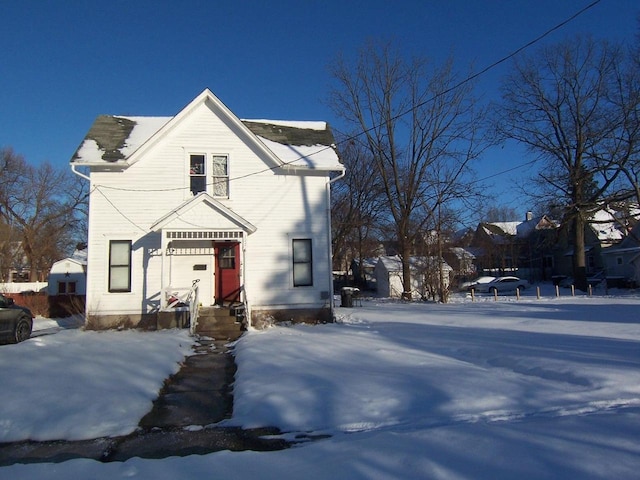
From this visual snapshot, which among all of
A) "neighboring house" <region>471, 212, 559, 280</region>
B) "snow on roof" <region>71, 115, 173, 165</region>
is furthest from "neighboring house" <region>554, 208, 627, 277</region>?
"snow on roof" <region>71, 115, 173, 165</region>

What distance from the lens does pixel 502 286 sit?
41562mm

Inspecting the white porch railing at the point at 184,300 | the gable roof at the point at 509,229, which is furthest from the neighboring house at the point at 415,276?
the gable roof at the point at 509,229

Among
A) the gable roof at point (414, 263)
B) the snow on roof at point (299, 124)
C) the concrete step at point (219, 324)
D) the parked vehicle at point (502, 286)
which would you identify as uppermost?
the snow on roof at point (299, 124)

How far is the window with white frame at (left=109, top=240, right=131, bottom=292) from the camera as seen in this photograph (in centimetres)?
1486

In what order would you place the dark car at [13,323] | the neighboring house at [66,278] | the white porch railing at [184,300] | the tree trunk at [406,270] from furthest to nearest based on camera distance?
the neighboring house at [66,278], the tree trunk at [406,270], the white porch railing at [184,300], the dark car at [13,323]

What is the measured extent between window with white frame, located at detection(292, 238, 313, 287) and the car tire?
8.01m

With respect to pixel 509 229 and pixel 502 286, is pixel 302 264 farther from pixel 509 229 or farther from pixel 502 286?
pixel 509 229

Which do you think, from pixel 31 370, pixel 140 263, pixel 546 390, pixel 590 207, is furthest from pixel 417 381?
pixel 590 207

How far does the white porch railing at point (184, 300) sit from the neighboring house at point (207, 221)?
0.65 feet

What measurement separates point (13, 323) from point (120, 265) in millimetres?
3258

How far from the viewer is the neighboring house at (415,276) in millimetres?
28980

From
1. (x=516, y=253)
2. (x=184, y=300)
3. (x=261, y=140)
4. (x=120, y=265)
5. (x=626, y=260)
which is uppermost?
(x=261, y=140)

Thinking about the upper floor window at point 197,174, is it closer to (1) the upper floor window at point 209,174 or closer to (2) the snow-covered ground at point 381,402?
(1) the upper floor window at point 209,174

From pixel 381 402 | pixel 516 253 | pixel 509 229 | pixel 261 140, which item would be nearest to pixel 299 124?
pixel 261 140
